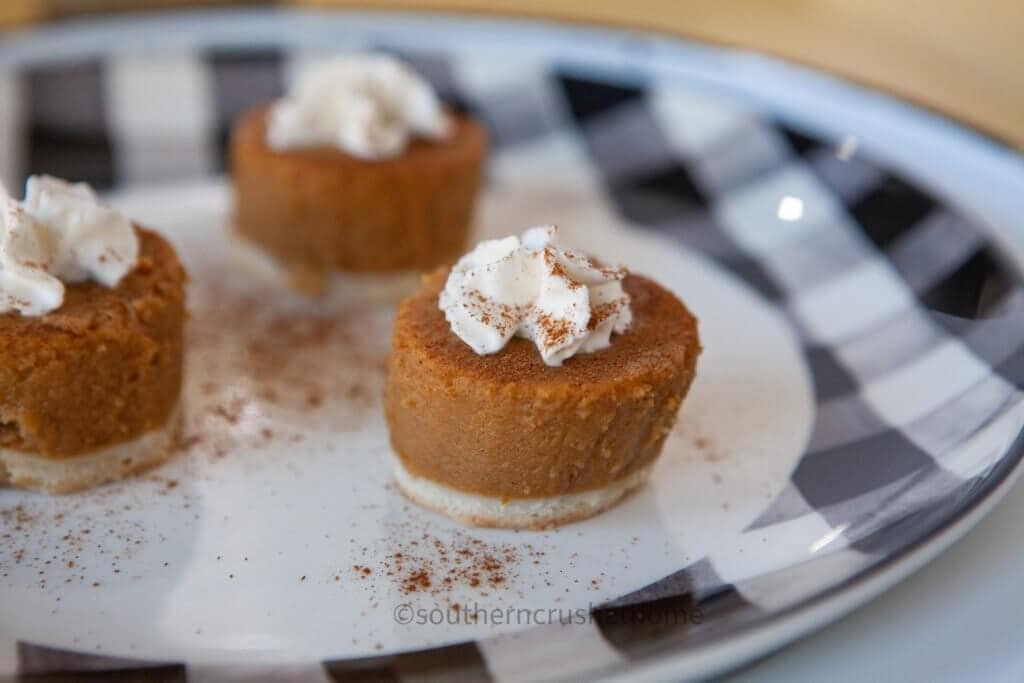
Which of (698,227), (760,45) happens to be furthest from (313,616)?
(760,45)

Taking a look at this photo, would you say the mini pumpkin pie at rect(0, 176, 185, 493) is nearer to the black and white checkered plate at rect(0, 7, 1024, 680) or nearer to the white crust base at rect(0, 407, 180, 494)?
the white crust base at rect(0, 407, 180, 494)

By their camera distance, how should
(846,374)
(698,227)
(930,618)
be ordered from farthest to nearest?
(698,227) → (846,374) → (930,618)

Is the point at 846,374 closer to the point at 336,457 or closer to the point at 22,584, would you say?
the point at 336,457

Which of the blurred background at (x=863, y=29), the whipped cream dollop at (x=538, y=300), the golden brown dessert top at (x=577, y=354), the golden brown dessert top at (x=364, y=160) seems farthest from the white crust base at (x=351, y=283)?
the blurred background at (x=863, y=29)

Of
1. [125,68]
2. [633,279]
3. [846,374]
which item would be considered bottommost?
[125,68]

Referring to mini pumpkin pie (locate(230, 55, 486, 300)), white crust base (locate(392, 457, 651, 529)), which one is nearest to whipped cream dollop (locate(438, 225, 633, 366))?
white crust base (locate(392, 457, 651, 529))

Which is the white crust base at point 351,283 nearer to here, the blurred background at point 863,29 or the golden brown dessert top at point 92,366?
the golden brown dessert top at point 92,366
